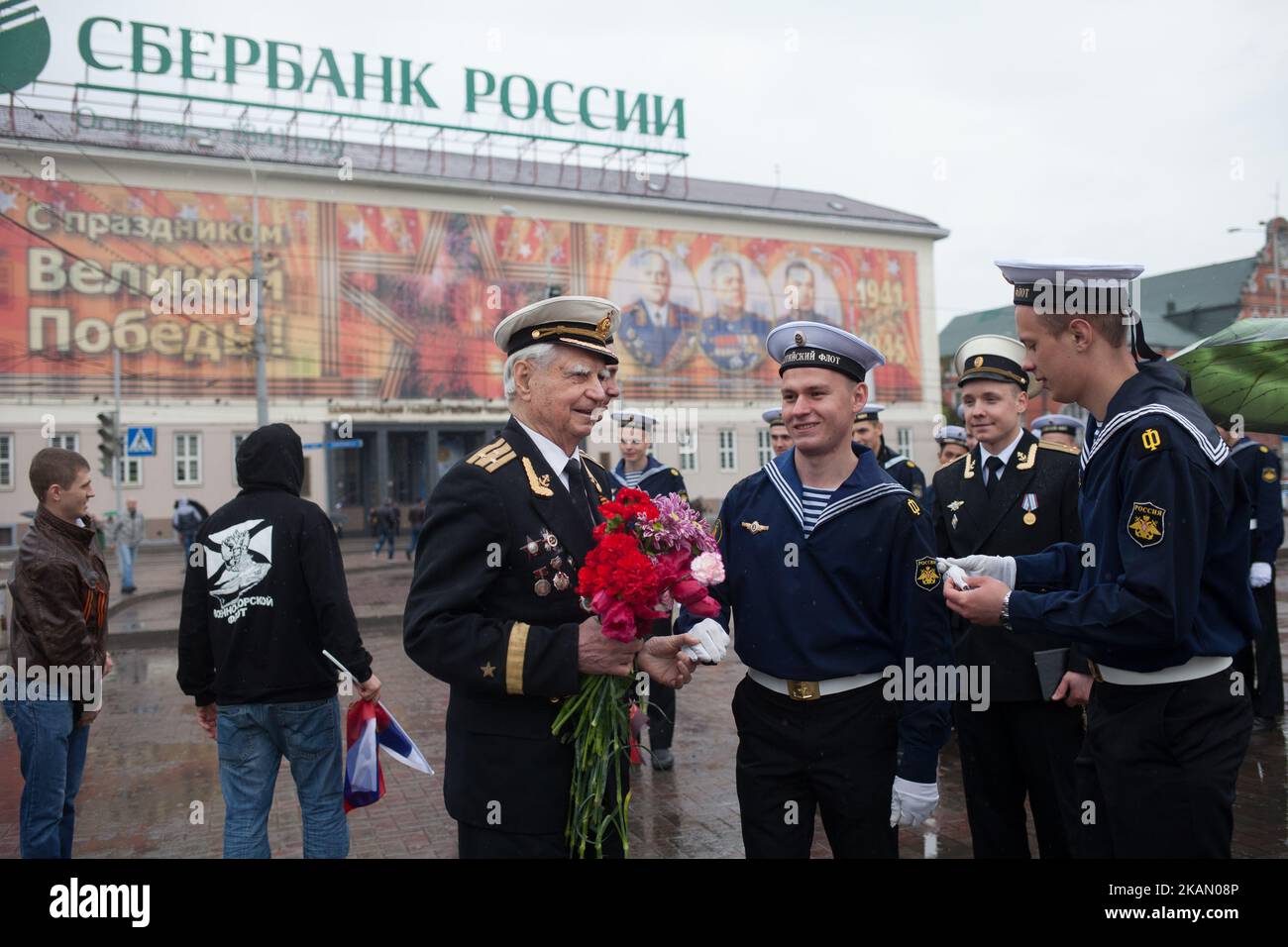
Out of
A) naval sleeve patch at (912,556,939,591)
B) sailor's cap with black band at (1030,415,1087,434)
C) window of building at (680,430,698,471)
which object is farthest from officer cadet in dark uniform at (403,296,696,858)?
window of building at (680,430,698,471)

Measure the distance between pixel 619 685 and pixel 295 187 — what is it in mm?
41082

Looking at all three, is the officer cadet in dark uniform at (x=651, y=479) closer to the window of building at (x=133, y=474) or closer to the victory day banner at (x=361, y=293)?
the victory day banner at (x=361, y=293)

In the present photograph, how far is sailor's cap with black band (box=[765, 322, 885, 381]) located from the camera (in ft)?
11.6

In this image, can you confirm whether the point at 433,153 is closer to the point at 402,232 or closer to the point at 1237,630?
the point at 402,232

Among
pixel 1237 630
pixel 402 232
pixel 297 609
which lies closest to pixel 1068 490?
pixel 1237 630

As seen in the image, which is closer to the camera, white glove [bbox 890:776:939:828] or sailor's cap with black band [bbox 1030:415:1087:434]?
white glove [bbox 890:776:939:828]

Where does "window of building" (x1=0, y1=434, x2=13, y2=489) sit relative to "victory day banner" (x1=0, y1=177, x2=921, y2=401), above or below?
below

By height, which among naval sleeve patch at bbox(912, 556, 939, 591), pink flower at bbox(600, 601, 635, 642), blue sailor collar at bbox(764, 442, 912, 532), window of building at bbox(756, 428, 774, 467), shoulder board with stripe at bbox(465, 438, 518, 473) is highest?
window of building at bbox(756, 428, 774, 467)

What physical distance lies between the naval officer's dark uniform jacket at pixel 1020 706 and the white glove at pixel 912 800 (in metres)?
1.00

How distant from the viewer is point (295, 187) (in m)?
39.5

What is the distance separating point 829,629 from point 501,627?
45.1 inches

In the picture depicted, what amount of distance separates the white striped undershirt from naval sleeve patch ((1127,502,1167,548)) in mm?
1024

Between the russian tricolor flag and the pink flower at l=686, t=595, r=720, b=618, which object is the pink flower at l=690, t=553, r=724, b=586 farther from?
the russian tricolor flag

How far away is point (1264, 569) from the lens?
749 cm
